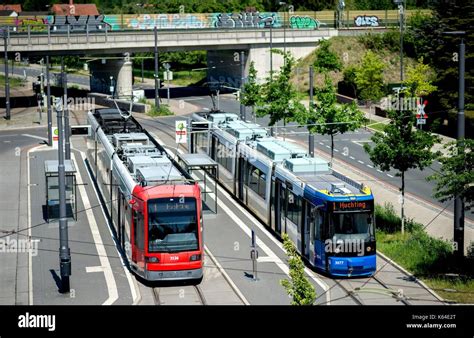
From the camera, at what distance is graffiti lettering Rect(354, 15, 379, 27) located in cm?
8575

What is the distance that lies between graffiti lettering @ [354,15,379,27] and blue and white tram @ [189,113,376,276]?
50.4 metres

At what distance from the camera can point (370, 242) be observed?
79.5 feet

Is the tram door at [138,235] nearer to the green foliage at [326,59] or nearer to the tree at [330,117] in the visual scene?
the tree at [330,117]

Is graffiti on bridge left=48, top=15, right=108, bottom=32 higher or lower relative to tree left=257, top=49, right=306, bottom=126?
higher

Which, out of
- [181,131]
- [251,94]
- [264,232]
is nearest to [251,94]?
[251,94]

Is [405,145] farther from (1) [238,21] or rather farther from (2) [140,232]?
(1) [238,21]

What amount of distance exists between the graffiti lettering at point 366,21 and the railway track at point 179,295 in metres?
65.3

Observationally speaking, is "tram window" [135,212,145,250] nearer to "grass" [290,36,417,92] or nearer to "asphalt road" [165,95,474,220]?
"asphalt road" [165,95,474,220]

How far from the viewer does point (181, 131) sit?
45.6m

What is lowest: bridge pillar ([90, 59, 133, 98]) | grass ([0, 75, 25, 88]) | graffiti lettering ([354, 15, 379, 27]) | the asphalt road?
the asphalt road

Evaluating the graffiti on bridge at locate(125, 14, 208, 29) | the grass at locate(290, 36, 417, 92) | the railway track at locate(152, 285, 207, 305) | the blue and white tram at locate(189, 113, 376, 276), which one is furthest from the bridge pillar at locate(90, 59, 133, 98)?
the railway track at locate(152, 285, 207, 305)

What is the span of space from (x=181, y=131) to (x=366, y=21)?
4532 cm

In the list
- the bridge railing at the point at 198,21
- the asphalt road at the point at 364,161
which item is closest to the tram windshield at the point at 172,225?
the asphalt road at the point at 364,161
